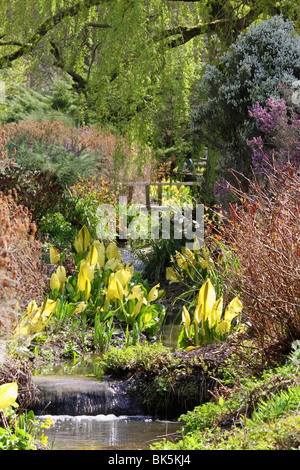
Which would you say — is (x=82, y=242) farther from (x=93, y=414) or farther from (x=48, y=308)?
(x=93, y=414)

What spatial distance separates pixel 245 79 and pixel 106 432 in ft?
18.6

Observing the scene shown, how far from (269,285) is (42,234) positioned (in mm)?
5073

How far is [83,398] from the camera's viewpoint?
4.80 meters

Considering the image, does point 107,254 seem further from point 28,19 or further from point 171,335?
point 28,19

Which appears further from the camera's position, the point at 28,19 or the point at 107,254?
the point at 28,19

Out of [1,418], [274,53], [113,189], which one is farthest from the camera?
[113,189]

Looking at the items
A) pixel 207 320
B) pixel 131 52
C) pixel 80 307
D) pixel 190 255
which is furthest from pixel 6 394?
Result: pixel 131 52

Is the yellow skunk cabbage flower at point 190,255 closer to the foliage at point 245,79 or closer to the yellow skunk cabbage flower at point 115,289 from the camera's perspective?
the yellow skunk cabbage flower at point 115,289

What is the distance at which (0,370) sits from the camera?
4309 millimetres

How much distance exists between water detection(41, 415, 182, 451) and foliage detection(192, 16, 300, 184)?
4.63 meters

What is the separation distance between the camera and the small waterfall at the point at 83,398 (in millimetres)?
4754

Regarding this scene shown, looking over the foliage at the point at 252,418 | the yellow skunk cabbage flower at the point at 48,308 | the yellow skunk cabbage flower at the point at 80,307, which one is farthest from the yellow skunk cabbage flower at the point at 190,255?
the foliage at the point at 252,418

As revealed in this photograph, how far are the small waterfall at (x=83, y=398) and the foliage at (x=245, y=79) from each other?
444 centimetres
